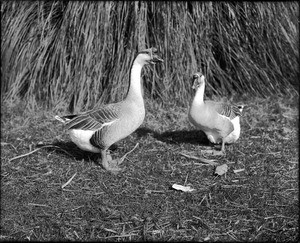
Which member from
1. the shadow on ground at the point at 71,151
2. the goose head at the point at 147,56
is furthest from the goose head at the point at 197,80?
the shadow on ground at the point at 71,151

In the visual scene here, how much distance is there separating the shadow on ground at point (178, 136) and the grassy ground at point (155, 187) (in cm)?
1

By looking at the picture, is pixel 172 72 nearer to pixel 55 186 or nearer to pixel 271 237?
pixel 55 186

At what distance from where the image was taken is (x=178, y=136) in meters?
5.34

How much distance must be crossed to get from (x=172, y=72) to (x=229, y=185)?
233 cm

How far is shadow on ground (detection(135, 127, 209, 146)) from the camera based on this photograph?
5.18 metres

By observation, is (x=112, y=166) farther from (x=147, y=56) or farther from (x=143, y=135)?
(x=147, y=56)

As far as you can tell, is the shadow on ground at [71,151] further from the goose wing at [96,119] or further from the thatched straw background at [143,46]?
the thatched straw background at [143,46]

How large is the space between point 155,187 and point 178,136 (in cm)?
A: 132

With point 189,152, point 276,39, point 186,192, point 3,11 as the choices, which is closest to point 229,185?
point 186,192

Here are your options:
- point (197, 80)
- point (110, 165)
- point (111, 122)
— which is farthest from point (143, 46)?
point (110, 165)

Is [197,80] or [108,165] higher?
[197,80]

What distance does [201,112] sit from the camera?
4.62m

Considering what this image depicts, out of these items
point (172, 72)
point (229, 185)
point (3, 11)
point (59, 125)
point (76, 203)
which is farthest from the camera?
point (3, 11)

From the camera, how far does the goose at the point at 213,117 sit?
463cm
